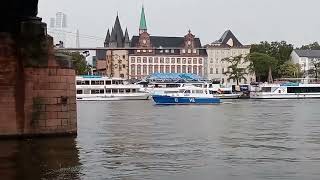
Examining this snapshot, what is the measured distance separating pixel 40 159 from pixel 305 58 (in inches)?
7054

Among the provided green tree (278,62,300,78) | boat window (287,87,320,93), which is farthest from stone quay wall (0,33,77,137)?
green tree (278,62,300,78)

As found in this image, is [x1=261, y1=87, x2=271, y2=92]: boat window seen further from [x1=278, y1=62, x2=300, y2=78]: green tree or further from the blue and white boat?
[x1=278, y1=62, x2=300, y2=78]: green tree

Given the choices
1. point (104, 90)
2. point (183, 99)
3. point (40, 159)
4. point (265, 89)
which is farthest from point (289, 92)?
point (40, 159)

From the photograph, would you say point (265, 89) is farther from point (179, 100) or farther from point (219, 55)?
point (219, 55)

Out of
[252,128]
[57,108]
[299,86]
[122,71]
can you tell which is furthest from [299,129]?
[122,71]

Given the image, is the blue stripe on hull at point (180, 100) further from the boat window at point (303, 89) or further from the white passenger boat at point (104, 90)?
the boat window at point (303, 89)

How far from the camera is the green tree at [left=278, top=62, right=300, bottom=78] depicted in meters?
168

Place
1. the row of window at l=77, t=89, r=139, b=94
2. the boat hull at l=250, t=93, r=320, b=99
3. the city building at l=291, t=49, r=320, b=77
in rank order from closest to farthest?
1. the row of window at l=77, t=89, r=139, b=94
2. the boat hull at l=250, t=93, r=320, b=99
3. the city building at l=291, t=49, r=320, b=77

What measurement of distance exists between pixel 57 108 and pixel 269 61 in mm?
141115

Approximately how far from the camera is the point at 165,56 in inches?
7534

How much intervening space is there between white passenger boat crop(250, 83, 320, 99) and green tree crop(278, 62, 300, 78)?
148 feet

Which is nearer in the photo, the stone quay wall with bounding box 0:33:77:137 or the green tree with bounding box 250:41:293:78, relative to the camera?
the stone quay wall with bounding box 0:33:77:137

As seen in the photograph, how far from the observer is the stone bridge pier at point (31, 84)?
27984mm

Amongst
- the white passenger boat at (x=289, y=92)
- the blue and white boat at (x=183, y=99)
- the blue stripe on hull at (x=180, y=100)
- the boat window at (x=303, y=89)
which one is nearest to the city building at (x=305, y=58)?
the boat window at (x=303, y=89)
